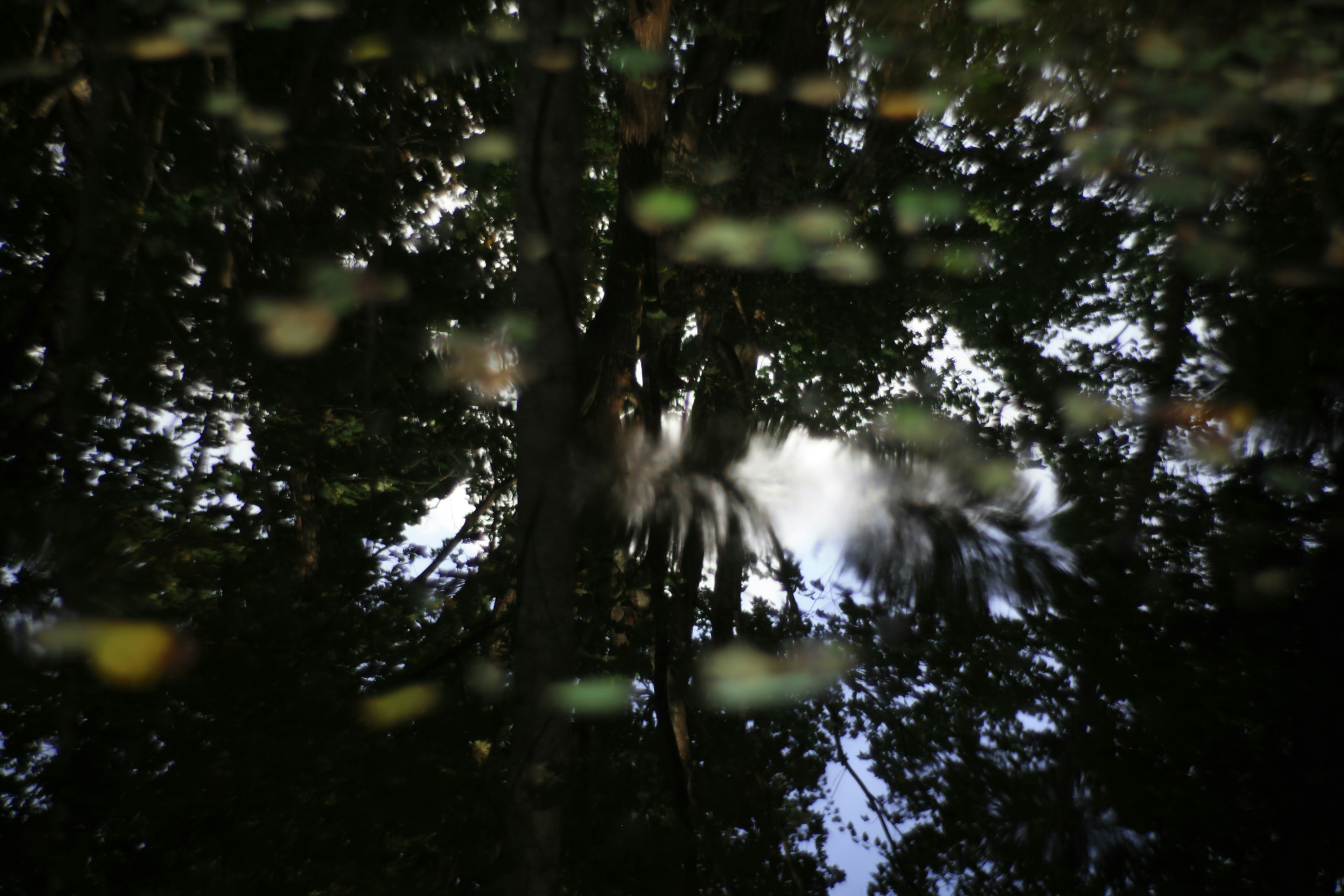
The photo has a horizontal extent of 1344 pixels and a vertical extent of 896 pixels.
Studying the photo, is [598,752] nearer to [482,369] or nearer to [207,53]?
[482,369]

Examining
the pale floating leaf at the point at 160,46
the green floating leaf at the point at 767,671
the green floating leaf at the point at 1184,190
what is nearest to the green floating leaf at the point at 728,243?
the green floating leaf at the point at 767,671

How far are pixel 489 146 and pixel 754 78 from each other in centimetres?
153

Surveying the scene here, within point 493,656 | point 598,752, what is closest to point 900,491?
point 598,752

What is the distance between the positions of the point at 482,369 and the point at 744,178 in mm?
1842

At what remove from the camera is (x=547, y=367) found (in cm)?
233

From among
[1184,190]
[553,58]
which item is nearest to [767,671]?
[553,58]

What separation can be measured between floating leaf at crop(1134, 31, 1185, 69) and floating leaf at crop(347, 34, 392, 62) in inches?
131

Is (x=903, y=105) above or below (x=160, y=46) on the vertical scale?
above

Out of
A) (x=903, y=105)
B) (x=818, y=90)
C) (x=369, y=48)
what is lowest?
(x=369, y=48)

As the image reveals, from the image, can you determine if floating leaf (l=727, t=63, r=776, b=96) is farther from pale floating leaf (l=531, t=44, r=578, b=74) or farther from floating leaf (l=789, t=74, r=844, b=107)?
pale floating leaf (l=531, t=44, r=578, b=74)

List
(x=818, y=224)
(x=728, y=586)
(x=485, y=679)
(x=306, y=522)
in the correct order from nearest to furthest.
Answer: (x=728, y=586), (x=485, y=679), (x=306, y=522), (x=818, y=224)

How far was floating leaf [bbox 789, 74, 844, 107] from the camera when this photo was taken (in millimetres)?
4254

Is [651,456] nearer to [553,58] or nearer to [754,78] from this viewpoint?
[553,58]

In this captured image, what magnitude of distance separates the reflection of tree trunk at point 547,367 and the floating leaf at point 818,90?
234 cm
